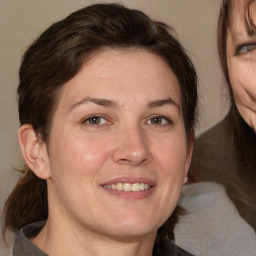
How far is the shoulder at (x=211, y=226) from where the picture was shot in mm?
1766

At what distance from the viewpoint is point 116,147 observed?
1.41 metres

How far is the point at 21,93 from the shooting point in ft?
5.21

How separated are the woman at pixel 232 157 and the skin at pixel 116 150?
0.27m

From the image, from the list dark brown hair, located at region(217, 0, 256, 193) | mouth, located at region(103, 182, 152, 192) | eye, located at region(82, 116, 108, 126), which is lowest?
dark brown hair, located at region(217, 0, 256, 193)

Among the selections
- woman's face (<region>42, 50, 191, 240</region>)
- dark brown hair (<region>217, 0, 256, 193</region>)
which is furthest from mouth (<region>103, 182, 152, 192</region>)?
dark brown hair (<region>217, 0, 256, 193</region>)

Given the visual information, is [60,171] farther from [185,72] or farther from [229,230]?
[229,230]

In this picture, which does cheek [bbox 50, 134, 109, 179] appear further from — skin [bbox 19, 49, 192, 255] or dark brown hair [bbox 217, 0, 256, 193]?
dark brown hair [bbox 217, 0, 256, 193]

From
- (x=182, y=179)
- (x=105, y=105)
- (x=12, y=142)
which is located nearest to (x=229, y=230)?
(x=182, y=179)

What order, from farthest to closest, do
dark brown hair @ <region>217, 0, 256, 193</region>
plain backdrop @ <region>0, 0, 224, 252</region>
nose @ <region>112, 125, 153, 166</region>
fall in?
plain backdrop @ <region>0, 0, 224, 252</region> < dark brown hair @ <region>217, 0, 256, 193</region> < nose @ <region>112, 125, 153, 166</region>

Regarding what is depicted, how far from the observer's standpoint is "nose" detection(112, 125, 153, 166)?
1386 millimetres

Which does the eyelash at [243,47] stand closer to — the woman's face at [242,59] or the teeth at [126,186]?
the woman's face at [242,59]

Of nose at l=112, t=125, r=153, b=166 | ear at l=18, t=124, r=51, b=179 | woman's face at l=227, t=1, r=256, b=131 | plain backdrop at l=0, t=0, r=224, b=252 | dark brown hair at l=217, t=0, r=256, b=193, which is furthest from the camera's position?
plain backdrop at l=0, t=0, r=224, b=252

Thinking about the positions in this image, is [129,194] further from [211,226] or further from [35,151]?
[211,226]

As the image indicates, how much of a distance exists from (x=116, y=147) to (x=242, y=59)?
484 millimetres
